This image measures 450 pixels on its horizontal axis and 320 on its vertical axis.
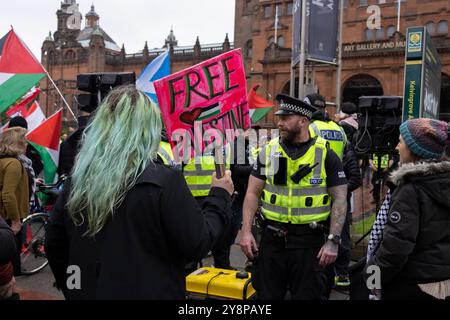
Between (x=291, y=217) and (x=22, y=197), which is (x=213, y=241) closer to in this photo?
(x=291, y=217)

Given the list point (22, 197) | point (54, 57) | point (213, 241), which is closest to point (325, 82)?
point (22, 197)

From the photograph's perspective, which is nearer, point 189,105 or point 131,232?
point 131,232

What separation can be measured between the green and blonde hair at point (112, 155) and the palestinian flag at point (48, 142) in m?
5.59

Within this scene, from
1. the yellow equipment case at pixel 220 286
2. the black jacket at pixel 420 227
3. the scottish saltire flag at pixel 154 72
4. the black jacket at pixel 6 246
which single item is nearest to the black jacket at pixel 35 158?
the scottish saltire flag at pixel 154 72

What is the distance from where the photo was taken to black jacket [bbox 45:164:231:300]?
2.17m

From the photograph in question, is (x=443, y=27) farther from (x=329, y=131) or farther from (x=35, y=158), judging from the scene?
(x=35, y=158)

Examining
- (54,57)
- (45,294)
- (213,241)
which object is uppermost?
(54,57)

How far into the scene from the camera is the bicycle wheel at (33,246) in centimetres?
659

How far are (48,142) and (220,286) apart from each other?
166 inches

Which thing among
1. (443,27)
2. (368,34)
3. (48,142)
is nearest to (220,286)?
(48,142)

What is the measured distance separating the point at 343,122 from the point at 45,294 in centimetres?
480

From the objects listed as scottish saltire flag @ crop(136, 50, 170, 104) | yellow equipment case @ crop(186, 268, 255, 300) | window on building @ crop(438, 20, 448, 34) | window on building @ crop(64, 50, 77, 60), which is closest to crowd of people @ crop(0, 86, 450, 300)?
yellow equipment case @ crop(186, 268, 255, 300)

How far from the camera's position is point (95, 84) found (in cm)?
632

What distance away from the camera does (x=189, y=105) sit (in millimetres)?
3346
